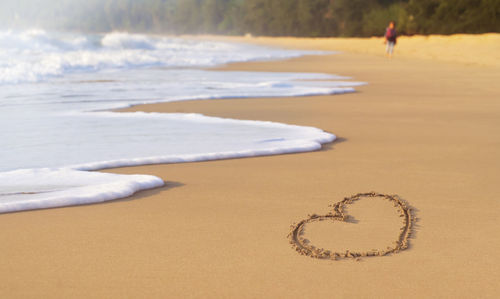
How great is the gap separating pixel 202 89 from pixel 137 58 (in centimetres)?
847

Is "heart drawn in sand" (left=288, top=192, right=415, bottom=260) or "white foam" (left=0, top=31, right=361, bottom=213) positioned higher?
"heart drawn in sand" (left=288, top=192, right=415, bottom=260)

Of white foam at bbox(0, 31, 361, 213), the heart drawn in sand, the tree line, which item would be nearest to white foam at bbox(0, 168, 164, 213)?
white foam at bbox(0, 31, 361, 213)

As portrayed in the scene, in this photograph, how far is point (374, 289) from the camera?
5.64 feet

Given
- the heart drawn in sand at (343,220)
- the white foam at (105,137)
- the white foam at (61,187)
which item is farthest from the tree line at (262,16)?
the white foam at (61,187)

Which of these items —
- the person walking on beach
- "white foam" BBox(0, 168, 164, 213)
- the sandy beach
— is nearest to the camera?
the sandy beach

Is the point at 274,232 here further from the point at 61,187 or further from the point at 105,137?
the point at 105,137

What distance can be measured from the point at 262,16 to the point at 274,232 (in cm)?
6641

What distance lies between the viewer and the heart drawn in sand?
1990 mm

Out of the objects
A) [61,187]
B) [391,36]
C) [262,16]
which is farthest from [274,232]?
[262,16]

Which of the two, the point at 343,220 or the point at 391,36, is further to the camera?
the point at 391,36

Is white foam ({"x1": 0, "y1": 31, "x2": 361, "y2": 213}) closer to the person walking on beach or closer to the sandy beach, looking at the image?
the sandy beach

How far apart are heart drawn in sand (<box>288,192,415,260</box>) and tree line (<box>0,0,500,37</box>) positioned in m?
25.4

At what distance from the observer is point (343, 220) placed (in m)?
2.37

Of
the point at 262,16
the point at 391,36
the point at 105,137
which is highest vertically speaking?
the point at 262,16
